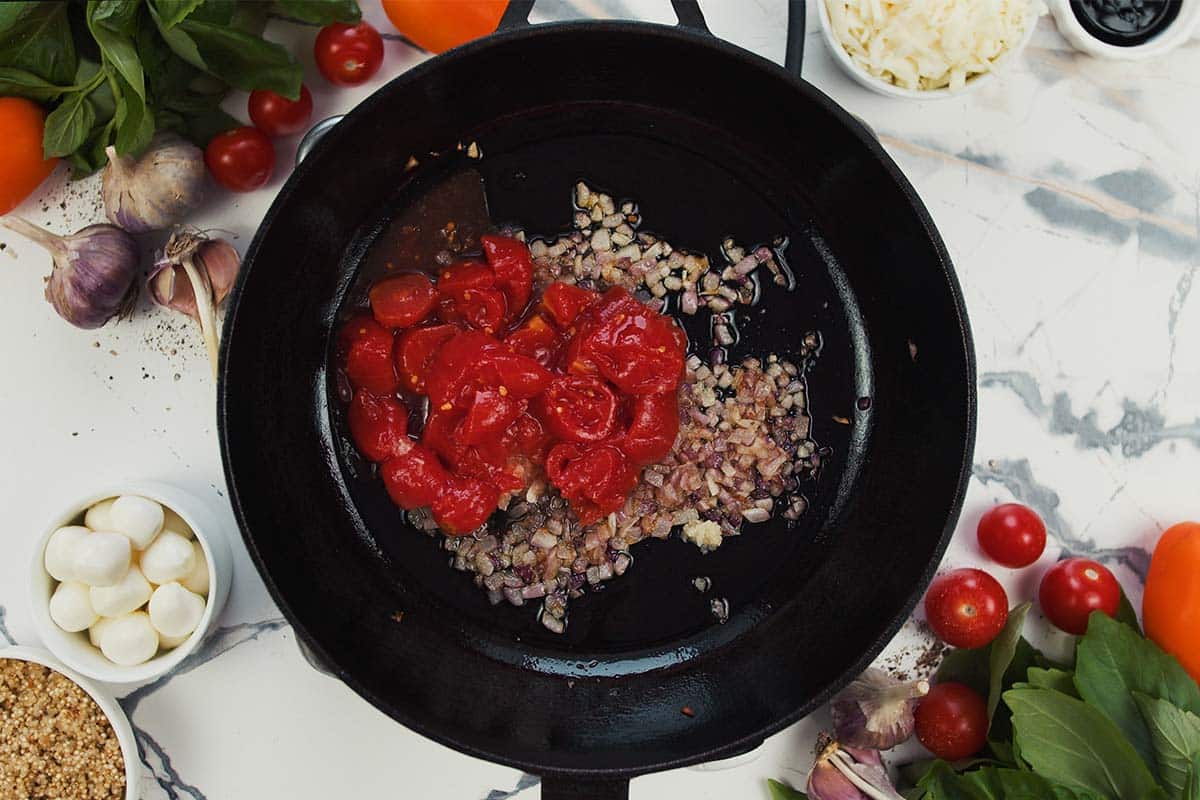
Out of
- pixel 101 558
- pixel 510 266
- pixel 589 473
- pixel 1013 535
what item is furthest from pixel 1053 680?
pixel 101 558

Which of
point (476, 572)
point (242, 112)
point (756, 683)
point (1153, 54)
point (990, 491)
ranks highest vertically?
point (1153, 54)

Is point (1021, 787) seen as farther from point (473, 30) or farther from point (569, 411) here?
point (473, 30)

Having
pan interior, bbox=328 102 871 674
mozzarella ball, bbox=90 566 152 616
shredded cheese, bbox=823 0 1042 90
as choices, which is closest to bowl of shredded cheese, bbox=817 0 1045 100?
shredded cheese, bbox=823 0 1042 90

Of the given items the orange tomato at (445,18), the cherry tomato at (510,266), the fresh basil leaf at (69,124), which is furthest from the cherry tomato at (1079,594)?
the fresh basil leaf at (69,124)

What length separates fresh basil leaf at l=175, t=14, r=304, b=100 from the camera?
153 cm

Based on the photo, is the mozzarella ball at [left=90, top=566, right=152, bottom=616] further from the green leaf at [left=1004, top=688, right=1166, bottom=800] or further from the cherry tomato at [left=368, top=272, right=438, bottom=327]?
the green leaf at [left=1004, top=688, right=1166, bottom=800]

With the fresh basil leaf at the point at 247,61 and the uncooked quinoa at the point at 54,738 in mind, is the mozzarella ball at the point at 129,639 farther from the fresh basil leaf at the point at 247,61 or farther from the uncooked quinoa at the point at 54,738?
the fresh basil leaf at the point at 247,61

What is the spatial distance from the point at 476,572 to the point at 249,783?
54 centimetres

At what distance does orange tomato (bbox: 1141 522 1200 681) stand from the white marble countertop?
3.3 inches

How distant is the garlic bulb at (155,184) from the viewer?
1.60 metres

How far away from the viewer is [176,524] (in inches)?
65.1

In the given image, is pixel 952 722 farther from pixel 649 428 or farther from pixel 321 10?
pixel 321 10

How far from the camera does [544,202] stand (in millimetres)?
1740


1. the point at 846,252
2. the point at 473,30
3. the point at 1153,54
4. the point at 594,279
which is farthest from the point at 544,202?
the point at 1153,54
